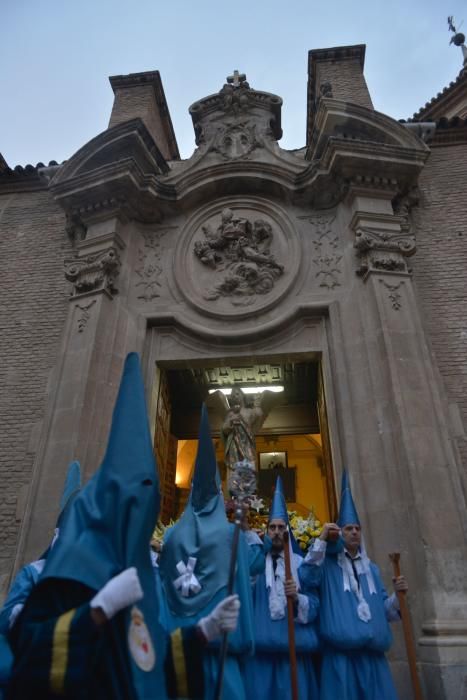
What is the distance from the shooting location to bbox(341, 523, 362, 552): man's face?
4234 millimetres

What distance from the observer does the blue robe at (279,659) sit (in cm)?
387

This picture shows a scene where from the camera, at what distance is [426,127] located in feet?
31.7

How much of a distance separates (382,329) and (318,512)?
26.3 feet

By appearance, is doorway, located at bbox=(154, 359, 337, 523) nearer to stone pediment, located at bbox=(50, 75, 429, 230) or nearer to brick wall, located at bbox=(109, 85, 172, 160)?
stone pediment, located at bbox=(50, 75, 429, 230)

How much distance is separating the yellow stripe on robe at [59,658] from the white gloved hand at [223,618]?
28.6 inches

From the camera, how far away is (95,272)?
8164 mm

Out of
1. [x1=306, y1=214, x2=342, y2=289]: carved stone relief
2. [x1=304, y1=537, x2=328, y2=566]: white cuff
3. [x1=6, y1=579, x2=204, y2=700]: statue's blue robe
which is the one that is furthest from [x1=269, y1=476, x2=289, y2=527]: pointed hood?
[x1=306, y1=214, x2=342, y2=289]: carved stone relief

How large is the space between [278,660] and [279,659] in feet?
0.04

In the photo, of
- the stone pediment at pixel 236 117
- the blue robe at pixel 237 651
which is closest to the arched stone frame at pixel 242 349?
the stone pediment at pixel 236 117

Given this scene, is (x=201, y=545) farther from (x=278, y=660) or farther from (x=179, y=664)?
(x=278, y=660)

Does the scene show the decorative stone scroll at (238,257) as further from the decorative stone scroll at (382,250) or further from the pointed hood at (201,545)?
the pointed hood at (201,545)

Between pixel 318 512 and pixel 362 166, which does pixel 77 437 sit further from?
pixel 318 512

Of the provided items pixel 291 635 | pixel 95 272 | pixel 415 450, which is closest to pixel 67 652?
pixel 291 635

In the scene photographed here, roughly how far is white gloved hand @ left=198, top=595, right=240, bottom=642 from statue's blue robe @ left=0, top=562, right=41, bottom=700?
A: 1627 millimetres
